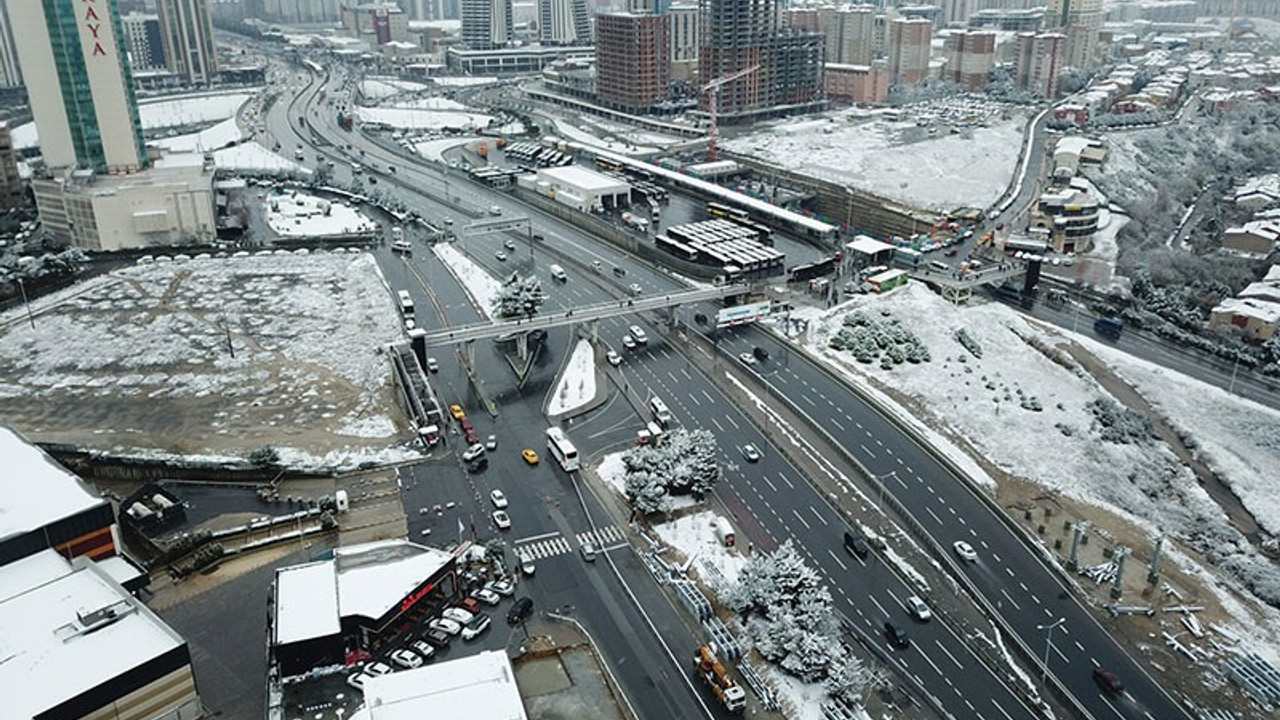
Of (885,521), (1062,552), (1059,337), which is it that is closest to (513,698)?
(885,521)

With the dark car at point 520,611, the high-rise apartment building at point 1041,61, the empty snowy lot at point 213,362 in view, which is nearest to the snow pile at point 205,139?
the empty snowy lot at point 213,362

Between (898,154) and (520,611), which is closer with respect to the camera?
(520,611)

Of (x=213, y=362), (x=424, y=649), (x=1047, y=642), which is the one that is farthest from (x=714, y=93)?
(x=424, y=649)

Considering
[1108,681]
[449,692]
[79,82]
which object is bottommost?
[1108,681]

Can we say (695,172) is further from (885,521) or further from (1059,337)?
(885,521)

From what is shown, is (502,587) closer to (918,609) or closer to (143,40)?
(918,609)

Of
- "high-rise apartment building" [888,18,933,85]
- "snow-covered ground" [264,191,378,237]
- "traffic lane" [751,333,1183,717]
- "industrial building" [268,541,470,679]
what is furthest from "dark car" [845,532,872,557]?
"high-rise apartment building" [888,18,933,85]

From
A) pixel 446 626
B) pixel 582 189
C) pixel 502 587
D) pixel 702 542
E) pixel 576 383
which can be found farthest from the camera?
pixel 582 189
